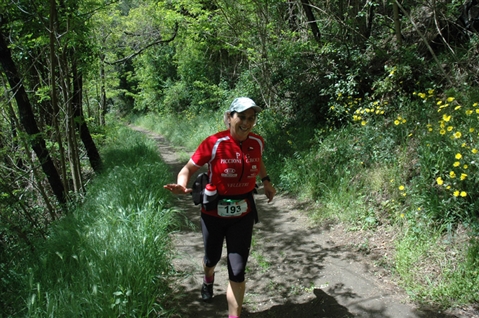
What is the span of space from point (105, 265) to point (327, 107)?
18.3 feet

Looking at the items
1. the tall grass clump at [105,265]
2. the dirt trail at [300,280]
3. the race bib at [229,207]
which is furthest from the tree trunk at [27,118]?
the race bib at [229,207]

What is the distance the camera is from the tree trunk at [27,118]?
237 inches

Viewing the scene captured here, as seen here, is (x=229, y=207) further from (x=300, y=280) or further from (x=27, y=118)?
(x=27, y=118)

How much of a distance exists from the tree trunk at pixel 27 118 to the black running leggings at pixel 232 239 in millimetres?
4395

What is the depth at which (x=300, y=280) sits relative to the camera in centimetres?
359

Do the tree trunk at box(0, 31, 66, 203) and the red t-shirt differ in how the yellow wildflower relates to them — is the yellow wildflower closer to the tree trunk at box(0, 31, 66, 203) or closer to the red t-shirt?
the red t-shirt

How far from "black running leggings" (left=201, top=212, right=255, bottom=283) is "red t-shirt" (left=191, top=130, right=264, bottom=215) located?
13 centimetres

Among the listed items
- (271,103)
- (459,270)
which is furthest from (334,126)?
(459,270)

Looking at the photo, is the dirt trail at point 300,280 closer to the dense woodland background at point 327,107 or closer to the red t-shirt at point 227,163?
the dense woodland background at point 327,107

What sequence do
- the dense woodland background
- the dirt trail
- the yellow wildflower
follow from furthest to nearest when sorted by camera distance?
the dense woodland background < the yellow wildflower < the dirt trail

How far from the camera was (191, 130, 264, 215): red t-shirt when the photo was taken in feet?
8.69

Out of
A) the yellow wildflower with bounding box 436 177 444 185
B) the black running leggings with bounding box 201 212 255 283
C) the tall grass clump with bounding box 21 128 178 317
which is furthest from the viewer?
the yellow wildflower with bounding box 436 177 444 185

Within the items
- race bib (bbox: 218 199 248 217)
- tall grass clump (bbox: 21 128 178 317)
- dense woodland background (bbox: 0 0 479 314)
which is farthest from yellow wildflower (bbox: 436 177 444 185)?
tall grass clump (bbox: 21 128 178 317)

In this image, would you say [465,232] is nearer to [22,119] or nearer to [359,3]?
[359,3]
